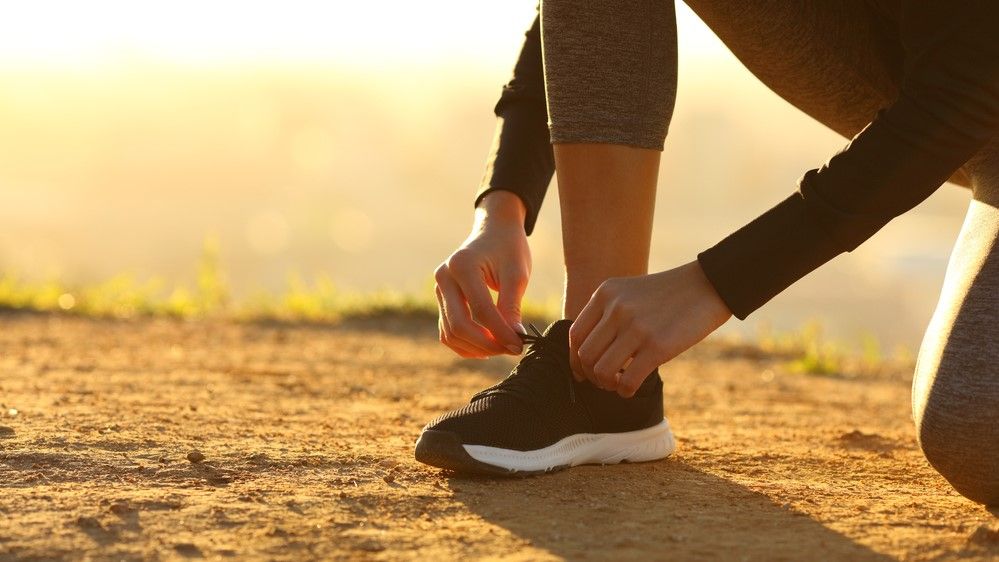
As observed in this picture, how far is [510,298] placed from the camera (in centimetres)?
186

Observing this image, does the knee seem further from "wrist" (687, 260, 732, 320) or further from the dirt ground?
"wrist" (687, 260, 732, 320)

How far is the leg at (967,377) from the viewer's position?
1591 millimetres

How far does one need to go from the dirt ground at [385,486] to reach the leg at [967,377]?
0.24 feet

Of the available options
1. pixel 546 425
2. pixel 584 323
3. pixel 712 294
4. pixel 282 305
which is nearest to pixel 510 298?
pixel 546 425

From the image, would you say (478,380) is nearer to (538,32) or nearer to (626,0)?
(538,32)

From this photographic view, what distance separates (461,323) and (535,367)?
17 centimetres

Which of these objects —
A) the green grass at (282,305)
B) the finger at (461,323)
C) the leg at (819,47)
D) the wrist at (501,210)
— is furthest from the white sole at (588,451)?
the green grass at (282,305)

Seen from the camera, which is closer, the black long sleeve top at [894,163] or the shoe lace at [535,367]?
the black long sleeve top at [894,163]

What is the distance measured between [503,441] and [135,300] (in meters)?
4.20

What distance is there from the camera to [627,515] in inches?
59.1

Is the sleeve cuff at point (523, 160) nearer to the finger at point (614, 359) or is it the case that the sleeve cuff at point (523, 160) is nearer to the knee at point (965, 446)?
the finger at point (614, 359)

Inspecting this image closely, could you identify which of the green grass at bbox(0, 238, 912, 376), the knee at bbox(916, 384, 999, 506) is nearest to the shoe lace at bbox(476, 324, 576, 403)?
the knee at bbox(916, 384, 999, 506)

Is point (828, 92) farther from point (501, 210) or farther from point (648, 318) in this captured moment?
point (648, 318)

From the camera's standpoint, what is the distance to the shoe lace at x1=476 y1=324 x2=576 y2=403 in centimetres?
178
